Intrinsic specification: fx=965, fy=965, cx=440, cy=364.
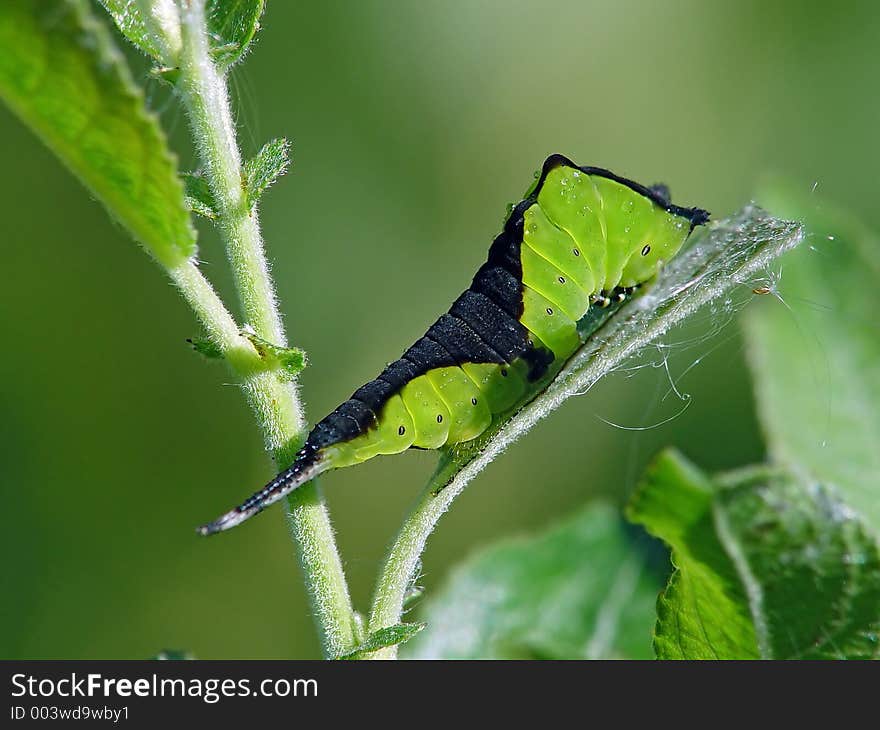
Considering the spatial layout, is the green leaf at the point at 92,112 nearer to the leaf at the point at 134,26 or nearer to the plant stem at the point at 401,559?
the leaf at the point at 134,26

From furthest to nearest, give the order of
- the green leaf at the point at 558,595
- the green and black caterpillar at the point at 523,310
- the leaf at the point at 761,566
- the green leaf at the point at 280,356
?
the green leaf at the point at 558,595 → the green and black caterpillar at the point at 523,310 → the green leaf at the point at 280,356 → the leaf at the point at 761,566

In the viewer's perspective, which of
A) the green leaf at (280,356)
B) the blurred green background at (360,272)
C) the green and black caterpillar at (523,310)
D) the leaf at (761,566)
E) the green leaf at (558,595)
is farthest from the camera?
the blurred green background at (360,272)

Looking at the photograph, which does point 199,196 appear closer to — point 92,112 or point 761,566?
point 92,112

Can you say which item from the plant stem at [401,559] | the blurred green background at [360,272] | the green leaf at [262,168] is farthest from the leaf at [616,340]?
the blurred green background at [360,272]

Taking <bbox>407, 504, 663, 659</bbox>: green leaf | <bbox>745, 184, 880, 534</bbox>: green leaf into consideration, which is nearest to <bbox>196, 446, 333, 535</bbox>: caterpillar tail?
<bbox>407, 504, 663, 659</bbox>: green leaf

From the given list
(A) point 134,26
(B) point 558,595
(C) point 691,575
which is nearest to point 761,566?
(C) point 691,575

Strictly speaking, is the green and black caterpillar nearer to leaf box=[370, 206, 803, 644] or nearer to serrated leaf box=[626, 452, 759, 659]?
leaf box=[370, 206, 803, 644]

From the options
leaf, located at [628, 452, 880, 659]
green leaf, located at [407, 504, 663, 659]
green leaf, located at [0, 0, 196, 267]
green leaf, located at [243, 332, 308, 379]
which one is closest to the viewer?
green leaf, located at [0, 0, 196, 267]
